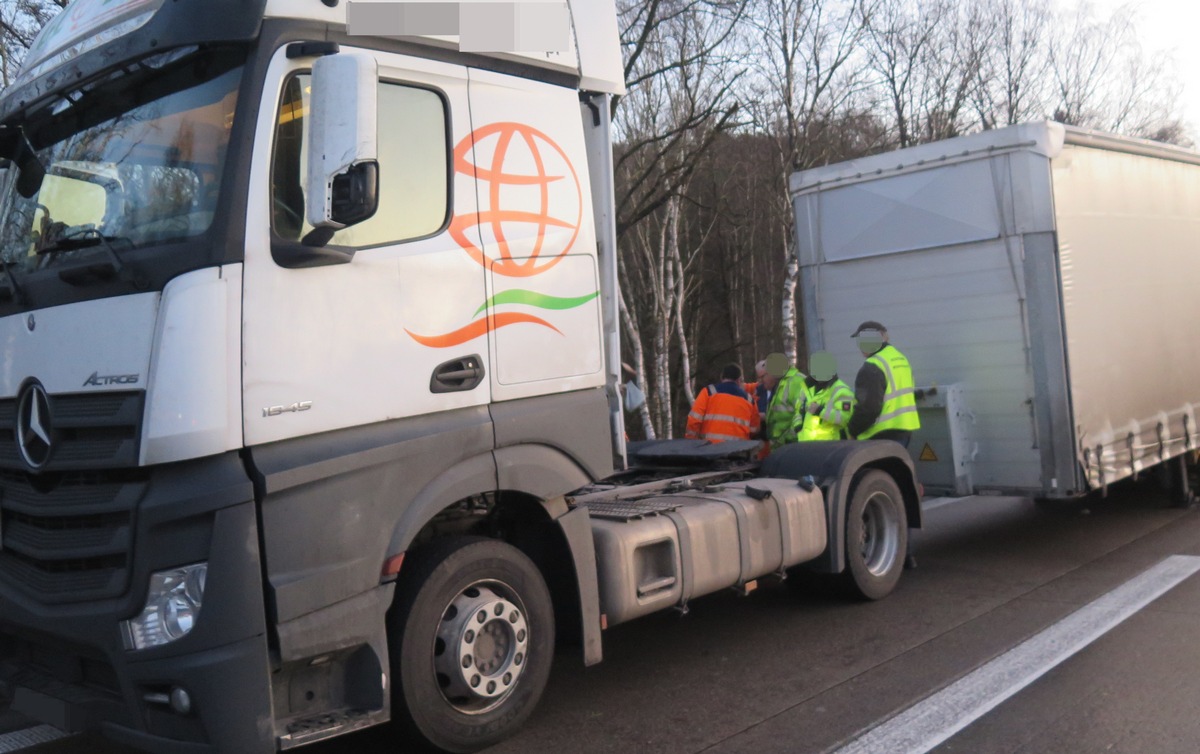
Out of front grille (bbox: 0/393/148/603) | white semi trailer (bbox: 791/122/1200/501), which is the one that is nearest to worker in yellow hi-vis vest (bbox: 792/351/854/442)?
white semi trailer (bbox: 791/122/1200/501)

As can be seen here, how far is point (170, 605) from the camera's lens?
139 inches

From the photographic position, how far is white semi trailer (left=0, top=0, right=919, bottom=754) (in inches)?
140

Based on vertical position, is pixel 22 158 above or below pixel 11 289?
above

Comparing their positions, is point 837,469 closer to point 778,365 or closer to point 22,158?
point 778,365

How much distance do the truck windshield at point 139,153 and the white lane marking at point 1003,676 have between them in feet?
11.1

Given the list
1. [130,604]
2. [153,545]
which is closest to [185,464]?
[153,545]

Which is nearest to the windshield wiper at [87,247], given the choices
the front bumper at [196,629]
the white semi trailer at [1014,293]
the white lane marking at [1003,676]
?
the front bumper at [196,629]

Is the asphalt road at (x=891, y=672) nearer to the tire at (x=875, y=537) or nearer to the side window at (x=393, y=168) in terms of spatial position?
the tire at (x=875, y=537)

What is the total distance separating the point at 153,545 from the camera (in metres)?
3.50

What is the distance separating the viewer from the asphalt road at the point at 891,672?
455 centimetres

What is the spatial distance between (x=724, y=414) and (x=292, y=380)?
4.77 metres

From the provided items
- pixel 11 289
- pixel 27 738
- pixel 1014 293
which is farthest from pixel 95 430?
pixel 1014 293

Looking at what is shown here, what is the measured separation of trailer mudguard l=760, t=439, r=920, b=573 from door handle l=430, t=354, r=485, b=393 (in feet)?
9.46

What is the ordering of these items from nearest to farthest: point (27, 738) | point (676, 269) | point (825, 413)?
point (27, 738)
point (825, 413)
point (676, 269)
